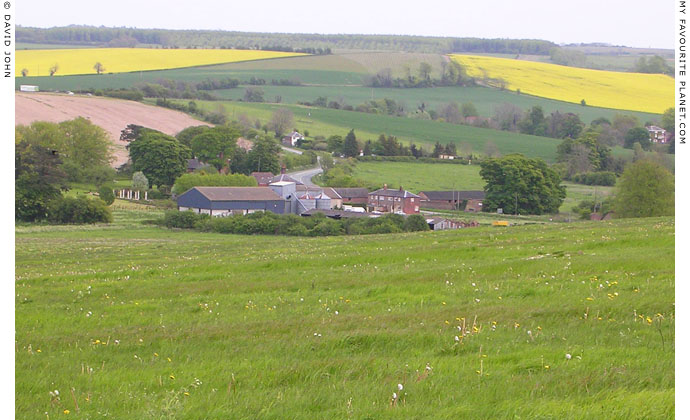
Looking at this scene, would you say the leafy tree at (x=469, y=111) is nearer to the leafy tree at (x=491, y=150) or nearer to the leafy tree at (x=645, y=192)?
the leafy tree at (x=491, y=150)

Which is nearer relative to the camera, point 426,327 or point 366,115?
point 426,327

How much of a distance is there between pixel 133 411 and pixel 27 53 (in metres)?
206

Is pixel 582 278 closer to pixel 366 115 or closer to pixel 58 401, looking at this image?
pixel 58 401

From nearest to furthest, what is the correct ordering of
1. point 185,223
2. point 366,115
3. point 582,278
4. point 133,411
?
point 133,411, point 582,278, point 185,223, point 366,115

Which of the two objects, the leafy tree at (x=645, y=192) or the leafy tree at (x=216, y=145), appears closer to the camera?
the leafy tree at (x=645, y=192)

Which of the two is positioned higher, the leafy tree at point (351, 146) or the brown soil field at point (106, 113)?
the brown soil field at point (106, 113)

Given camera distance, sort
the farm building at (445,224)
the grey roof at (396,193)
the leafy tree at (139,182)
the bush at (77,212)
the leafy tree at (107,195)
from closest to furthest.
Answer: the bush at (77,212)
the farm building at (445,224)
the leafy tree at (107,195)
the grey roof at (396,193)
the leafy tree at (139,182)

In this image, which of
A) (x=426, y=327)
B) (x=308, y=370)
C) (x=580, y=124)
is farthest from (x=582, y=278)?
(x=580, y=124)

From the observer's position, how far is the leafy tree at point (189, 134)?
4555 inches

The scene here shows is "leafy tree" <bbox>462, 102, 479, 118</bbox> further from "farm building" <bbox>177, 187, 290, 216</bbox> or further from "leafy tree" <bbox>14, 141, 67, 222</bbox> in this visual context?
"leafy tree" <bbox>14, 141, 67, 222</bbox>

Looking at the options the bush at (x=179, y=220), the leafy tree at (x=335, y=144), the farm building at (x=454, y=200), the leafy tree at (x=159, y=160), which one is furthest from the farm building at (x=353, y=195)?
the leafy tree at (x=335, y=144)

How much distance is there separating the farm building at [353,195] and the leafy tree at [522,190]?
1354cm

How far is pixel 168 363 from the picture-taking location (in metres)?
10.6

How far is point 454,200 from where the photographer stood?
308 feet
